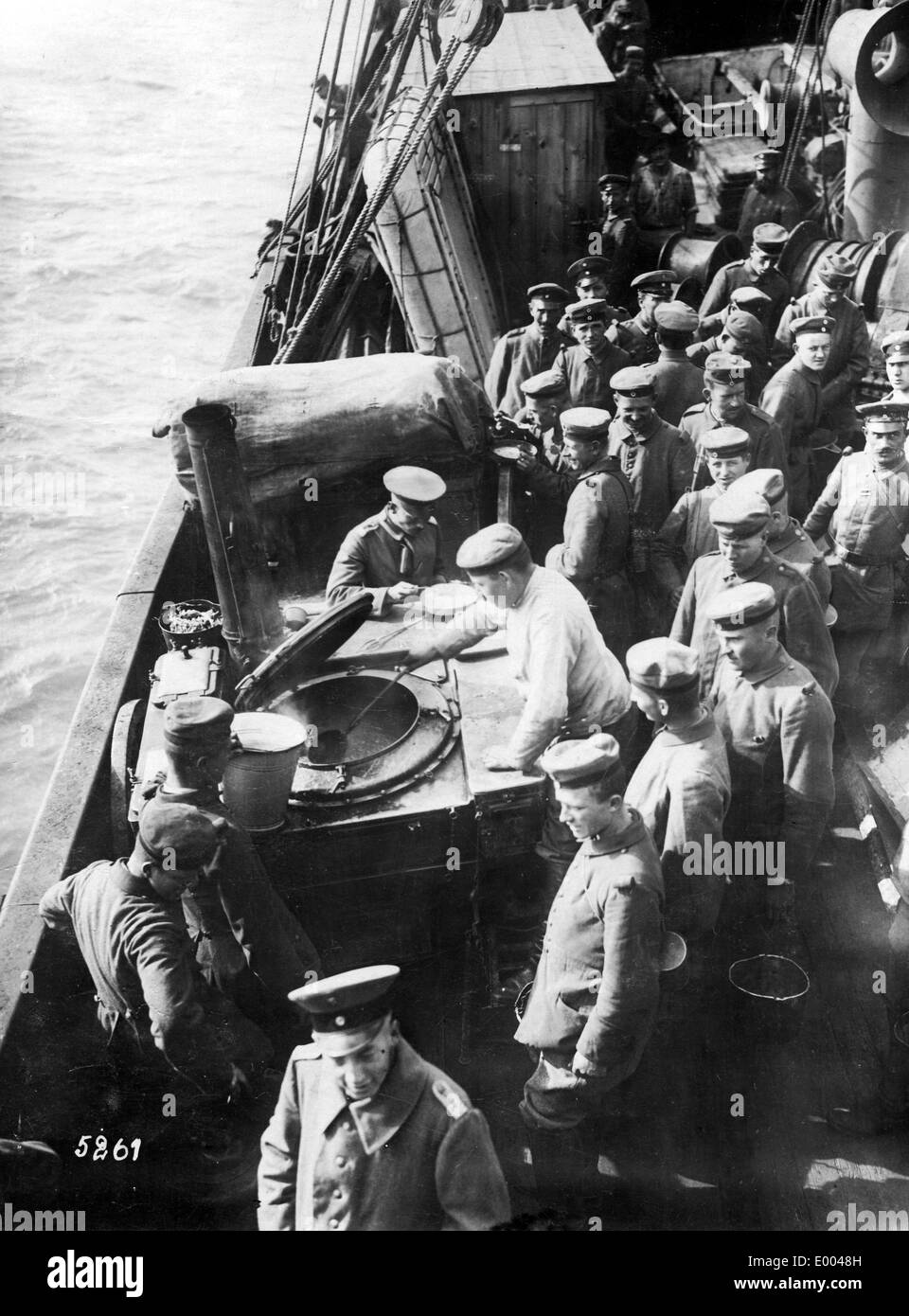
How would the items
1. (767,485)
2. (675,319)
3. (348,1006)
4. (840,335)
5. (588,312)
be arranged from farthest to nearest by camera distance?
1. (840,335)
2. (588,312)
3. (675,319)
4. (767,485)
5. (348,1006)

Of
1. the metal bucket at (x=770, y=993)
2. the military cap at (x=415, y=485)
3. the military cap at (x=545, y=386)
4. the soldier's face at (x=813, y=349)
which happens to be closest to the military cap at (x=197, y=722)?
the military cap at (x=415, y=485)

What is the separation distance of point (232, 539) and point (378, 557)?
0.83 metres

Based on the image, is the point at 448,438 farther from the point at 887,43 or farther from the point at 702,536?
the point at 887,43

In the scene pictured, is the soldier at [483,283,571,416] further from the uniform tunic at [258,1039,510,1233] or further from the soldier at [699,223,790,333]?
the uniform tunic at [258,1039,510,1233]

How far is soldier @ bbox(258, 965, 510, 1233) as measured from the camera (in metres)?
2.73

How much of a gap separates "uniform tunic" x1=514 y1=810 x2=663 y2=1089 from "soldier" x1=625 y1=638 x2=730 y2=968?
337 mm

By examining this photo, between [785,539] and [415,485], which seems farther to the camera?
[415,485]

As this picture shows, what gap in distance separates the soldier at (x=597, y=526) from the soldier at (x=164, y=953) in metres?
2.72

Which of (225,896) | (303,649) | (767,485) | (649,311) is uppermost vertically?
(767,485)

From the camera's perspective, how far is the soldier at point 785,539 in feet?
15.6

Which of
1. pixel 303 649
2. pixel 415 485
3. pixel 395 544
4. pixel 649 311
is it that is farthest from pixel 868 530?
pixel 649 311

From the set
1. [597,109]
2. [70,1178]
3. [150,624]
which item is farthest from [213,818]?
[597,109]

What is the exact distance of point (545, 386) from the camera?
6.94 meters

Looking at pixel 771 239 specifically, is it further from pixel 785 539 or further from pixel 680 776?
pixel 680 776
